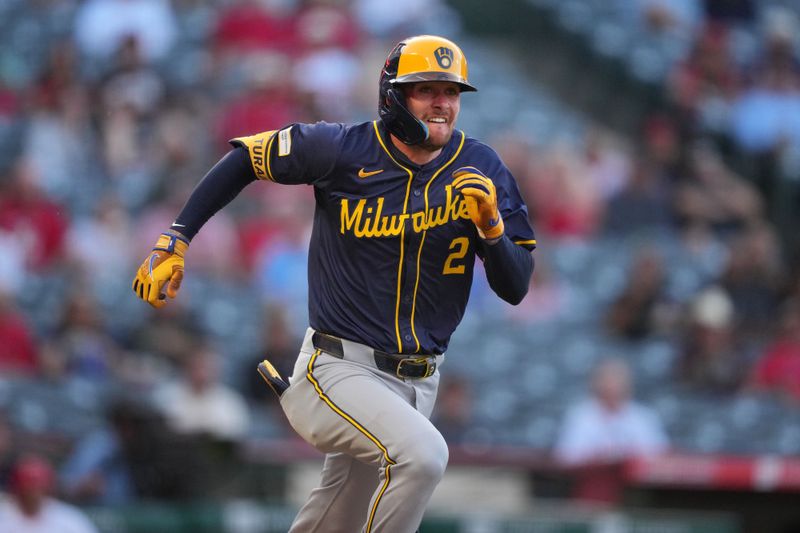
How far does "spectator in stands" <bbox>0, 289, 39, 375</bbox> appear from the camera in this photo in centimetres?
1022

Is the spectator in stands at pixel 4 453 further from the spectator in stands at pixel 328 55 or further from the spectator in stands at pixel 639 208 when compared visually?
the spectator in stands at pixel 639 208

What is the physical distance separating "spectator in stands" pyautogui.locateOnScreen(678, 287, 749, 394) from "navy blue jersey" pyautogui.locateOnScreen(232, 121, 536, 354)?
592 centimetres

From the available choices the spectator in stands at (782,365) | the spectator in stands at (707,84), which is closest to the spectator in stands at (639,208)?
the spectator in stands at (707,84)

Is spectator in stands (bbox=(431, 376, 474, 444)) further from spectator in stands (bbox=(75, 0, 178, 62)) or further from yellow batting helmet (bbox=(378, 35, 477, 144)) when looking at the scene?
yellow batting helmet (bbox=(378, 35, 477, 144))

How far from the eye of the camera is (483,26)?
15.9 metres

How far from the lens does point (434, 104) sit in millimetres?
5449

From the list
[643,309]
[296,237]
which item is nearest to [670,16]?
[643,309]

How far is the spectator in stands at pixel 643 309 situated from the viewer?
11703 millimetres

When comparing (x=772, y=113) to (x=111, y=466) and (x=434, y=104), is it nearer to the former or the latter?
(x=111, y=466)

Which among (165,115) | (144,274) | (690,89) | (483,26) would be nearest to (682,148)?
(690,89)

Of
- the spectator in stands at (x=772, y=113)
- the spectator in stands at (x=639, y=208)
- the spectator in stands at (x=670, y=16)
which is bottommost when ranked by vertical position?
the spectator in stands at (x=639, y=208)

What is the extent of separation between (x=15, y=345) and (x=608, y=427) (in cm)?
397

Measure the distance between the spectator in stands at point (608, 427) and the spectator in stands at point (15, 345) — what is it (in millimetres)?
3526

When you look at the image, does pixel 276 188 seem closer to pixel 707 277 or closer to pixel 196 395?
pixel 196 395
